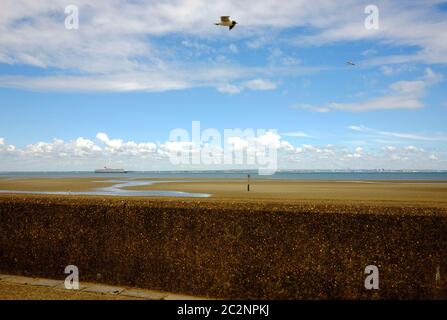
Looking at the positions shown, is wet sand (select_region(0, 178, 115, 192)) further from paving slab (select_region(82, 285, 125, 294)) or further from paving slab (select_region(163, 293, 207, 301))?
paving slab (select_region(163, 293, 207, 301))

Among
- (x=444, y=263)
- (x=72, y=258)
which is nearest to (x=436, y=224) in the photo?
(x=444, y=263)

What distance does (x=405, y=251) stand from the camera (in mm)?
6352

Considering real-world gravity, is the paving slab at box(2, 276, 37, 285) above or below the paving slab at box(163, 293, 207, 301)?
above

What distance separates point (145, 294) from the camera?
279 inches

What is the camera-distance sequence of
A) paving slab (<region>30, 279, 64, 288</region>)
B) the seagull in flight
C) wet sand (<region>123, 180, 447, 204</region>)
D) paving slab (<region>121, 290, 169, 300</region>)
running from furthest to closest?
wet sand (<region>123, 180, 447, 204</region>) → the seagull in flight → paving slab (<region>30, 279, 64, 288</region>) → paving slab (<region>121, 290, 169, 300</region>)

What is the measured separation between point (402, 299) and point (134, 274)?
5008mm

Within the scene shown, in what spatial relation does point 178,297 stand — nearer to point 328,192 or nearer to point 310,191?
point 328,192

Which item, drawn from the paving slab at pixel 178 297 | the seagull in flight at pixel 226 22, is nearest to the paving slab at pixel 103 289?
the paving slab at pixel 178 297

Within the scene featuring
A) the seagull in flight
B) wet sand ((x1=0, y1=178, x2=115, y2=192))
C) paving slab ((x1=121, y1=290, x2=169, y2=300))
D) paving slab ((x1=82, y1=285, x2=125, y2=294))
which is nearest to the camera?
paving slab ((x1=121, y1=290, x2=169, y2=300))

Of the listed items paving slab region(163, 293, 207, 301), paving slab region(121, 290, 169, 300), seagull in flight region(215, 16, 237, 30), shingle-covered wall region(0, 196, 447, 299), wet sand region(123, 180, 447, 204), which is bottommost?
wet sand region(123, 180, 447, 204)

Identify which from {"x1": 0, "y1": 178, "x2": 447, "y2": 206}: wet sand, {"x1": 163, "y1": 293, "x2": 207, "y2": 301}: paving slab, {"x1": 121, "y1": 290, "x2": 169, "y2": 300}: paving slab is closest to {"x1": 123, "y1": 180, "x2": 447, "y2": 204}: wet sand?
{"x1": 0, "y1": 178, "x2": 447, "y2": 206}: wet sand

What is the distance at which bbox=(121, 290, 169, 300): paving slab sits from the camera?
22.6ft

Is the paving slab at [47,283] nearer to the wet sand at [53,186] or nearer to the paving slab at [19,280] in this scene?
the paving slab at [19,280]
